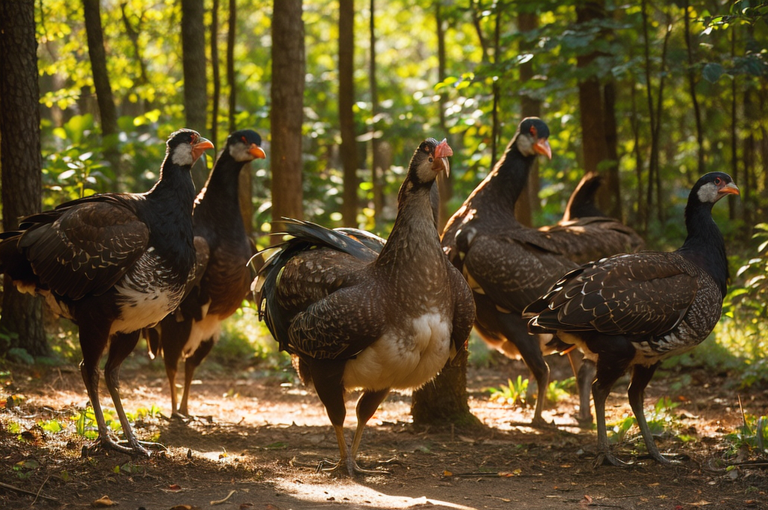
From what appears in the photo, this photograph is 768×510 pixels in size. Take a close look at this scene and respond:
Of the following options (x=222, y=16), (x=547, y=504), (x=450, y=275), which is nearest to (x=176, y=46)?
(x=222, y=16)

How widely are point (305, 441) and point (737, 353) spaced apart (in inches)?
215

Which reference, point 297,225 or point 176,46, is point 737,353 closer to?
point 297,225

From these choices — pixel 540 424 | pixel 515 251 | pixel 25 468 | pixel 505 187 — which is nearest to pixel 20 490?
pixel 25 468

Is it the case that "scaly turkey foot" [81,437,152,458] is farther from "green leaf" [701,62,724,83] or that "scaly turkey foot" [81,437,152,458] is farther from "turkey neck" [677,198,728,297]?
"green leaf" [701,62,724,83]

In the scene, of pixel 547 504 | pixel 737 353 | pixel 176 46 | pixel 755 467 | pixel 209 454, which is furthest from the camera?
pixel 176 46

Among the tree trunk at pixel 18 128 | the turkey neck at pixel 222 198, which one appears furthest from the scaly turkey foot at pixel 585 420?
the tree trunk at pixel 18 128

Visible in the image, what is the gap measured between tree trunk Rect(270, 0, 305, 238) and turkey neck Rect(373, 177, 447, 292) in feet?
14.2

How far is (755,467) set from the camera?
16.4ft

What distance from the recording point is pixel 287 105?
30.2ft

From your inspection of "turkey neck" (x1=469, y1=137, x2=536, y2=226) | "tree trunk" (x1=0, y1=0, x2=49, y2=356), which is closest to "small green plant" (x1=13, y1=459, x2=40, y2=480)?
"tree trunk" (x1=0, y1=0, x2=49, y2=356)

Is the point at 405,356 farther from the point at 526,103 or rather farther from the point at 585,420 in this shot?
the point at 526,103

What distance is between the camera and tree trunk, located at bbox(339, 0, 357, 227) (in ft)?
41.7

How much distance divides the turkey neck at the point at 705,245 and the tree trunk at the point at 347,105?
→ 7.27 m

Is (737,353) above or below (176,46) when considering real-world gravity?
below
